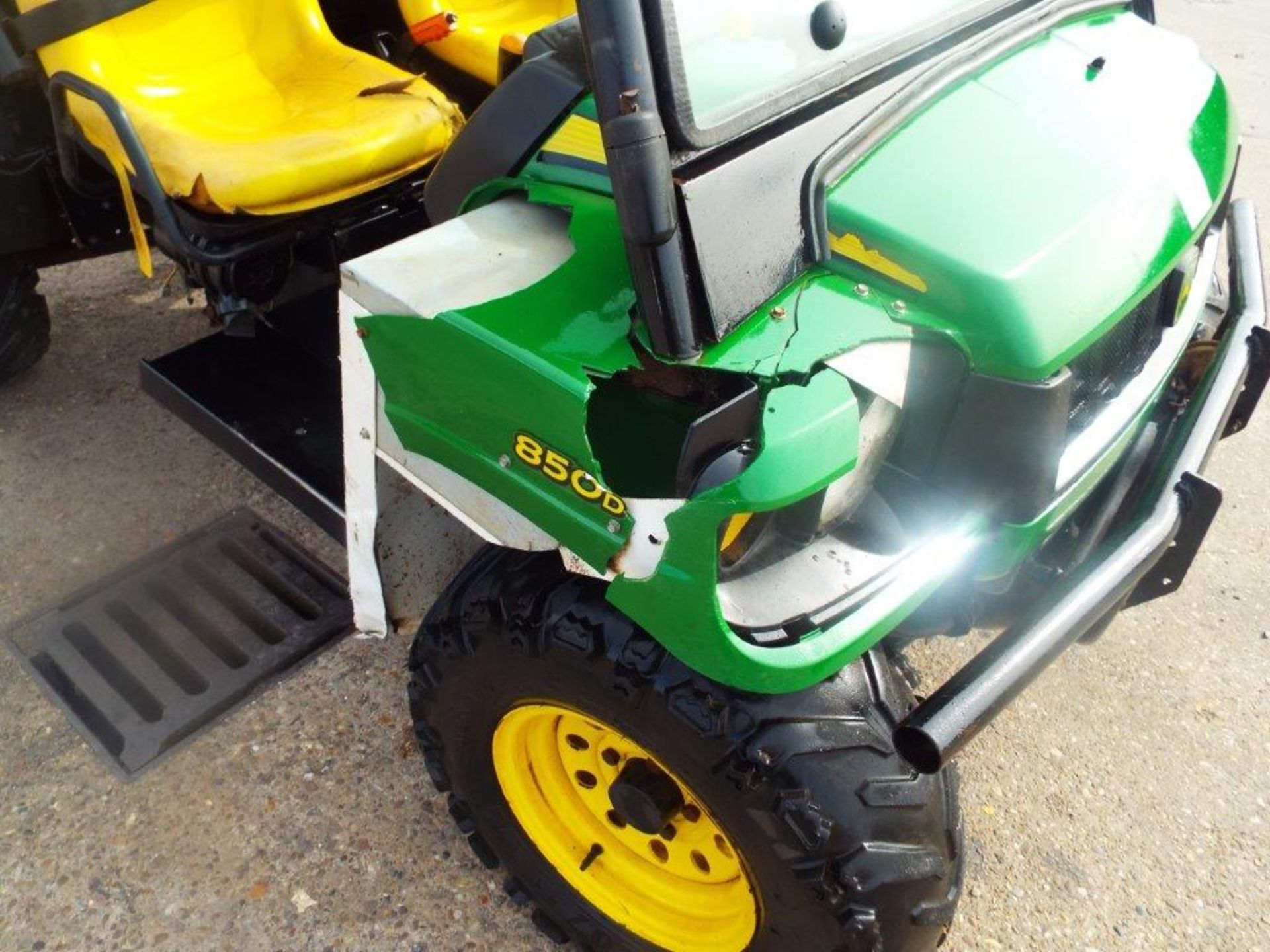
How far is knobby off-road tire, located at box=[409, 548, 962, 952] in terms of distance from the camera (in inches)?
48.3

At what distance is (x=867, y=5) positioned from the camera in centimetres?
151

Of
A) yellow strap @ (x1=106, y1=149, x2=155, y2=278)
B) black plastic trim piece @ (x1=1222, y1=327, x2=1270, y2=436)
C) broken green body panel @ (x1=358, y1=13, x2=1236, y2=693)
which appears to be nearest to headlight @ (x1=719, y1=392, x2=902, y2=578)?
broken green body panel @ (x1=358, y1=13, x2=1236, y2=693)

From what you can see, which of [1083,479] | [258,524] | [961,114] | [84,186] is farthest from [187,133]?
[1083,479]

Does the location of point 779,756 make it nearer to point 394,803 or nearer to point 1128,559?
point 1128,559

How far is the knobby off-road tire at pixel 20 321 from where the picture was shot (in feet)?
8.71

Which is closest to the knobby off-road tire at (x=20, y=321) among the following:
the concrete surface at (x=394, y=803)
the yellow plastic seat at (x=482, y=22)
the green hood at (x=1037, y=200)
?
the concrete surface at (x=394, y=803)

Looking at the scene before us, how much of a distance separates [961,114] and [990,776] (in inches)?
49.6

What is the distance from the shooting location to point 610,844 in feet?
5.34

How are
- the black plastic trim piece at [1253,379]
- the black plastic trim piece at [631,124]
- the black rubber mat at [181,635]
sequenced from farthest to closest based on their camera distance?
the black rubber mat at [181,635]
the black plastic trim piece at [1253,379]
the black plastic trim piece at [631,124]

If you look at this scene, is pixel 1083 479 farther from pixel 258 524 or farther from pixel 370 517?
pixel 258 524

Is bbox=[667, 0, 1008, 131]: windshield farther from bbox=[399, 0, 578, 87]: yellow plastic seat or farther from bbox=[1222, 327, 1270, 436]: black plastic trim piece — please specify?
bbox=[399, 0, 578, 87]: yellow plastic seat

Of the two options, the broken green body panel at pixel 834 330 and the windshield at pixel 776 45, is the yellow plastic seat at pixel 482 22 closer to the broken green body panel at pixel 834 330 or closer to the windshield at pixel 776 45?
the windshield at pixel 776 45

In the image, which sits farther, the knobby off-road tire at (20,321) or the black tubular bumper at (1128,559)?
the knobby off-road tire at (20,321)

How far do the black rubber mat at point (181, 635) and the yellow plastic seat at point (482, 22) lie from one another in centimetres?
130
